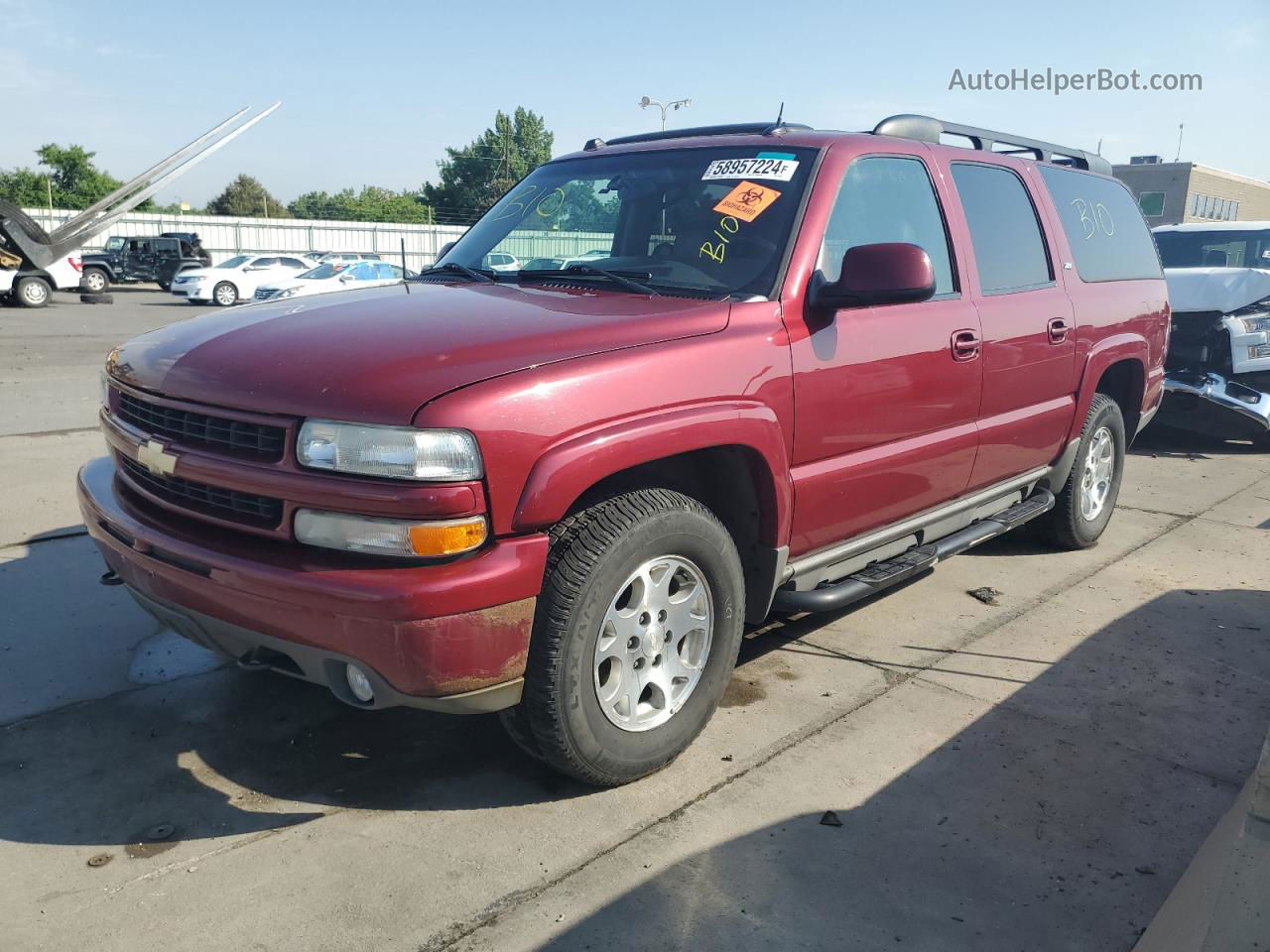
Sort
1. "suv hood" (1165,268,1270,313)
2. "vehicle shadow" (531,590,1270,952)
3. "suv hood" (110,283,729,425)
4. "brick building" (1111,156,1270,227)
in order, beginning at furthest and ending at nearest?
1. "brick building" (1111,156,1270,227)
2. "suv hood" (1165,268,1270,313)
3. "suv hood" (110,283,729,425)
4. "vehicle shadow" (531,590,1270,952)

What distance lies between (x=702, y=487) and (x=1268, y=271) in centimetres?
731

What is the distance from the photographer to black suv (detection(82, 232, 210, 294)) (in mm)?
33500

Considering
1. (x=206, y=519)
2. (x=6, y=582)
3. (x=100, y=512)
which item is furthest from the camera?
(x=6, y=582)

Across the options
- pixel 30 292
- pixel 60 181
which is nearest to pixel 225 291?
pixel 30 292

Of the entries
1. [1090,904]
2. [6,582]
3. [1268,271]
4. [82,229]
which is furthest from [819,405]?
[82,229]

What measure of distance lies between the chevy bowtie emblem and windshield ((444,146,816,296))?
1.40 metres

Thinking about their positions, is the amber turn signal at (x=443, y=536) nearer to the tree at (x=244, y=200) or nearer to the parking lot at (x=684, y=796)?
the parking lot at (x=684, y=796)

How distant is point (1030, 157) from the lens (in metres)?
5.15

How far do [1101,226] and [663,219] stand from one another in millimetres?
2917

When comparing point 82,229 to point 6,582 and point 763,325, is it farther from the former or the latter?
point 763,325

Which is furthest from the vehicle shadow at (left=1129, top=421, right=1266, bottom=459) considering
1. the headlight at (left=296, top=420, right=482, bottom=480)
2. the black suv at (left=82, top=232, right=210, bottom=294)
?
the black suv at (left=82, top=232, right=210, bottom=294)

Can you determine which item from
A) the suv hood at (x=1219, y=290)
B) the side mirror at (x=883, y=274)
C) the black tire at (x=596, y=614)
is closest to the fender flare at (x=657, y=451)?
the black tire at (x=596, y=614)

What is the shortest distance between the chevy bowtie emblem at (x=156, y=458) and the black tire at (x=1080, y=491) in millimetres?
4279

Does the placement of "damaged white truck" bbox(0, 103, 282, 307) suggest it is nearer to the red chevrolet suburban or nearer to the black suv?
the black suv
